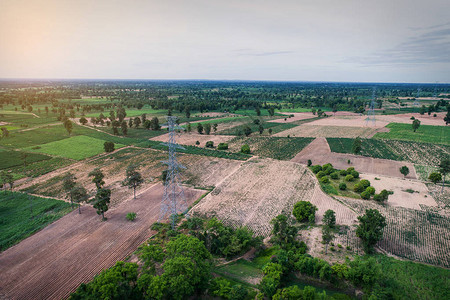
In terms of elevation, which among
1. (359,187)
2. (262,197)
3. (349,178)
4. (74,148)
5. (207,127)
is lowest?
(262,197)

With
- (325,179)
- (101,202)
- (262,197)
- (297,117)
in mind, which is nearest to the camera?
(101,202)

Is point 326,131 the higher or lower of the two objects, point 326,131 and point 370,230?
the higher

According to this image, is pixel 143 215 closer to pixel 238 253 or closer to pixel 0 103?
pixel 238 253

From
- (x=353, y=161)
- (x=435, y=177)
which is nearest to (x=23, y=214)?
(x=353, y=161)

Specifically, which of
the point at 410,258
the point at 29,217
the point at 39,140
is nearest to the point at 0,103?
the point at 39,140

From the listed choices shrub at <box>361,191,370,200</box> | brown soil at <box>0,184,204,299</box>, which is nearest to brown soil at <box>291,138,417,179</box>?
shrub at <box>361,191,370,200</box>

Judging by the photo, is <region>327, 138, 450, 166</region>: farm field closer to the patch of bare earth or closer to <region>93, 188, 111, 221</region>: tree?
the patch of bare earth

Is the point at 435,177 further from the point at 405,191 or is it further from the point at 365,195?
the point at 365,195
